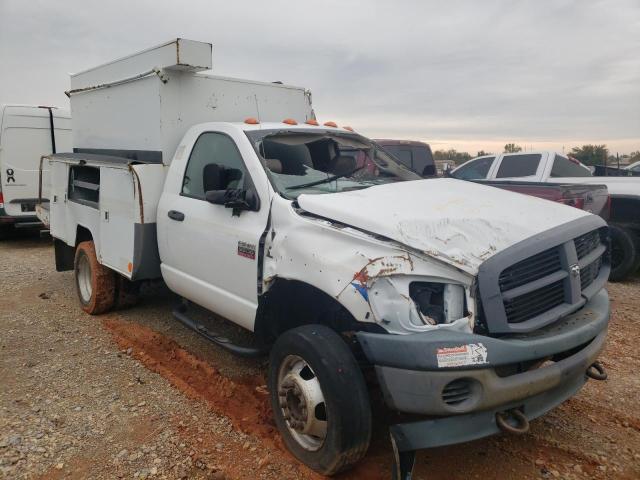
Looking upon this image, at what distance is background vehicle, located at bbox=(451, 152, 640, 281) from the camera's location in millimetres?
7617

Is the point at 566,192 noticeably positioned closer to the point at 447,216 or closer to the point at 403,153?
the point at 447,216

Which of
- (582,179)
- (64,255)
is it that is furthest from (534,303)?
(582,179)

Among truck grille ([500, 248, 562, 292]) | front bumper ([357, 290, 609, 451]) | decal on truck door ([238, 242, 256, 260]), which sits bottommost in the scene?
front bumper ([357, 290, 609, 451])

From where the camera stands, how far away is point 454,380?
2539mm

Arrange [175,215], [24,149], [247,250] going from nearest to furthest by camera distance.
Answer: [247,250], [175,215], [24,149]

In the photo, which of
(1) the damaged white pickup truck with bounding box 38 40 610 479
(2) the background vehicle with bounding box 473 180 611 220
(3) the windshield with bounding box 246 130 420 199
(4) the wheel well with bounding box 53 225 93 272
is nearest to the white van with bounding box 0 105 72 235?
(4) the wheel well with bounding box 53 225 93 272

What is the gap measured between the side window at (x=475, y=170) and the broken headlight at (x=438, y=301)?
7540 mm

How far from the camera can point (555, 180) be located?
877 cm

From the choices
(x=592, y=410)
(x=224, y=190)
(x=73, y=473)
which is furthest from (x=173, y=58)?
(x=592, y=410)

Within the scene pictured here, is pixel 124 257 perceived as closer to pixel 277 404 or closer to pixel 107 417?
pixel 107 417

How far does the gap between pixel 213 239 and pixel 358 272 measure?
5.43 feet

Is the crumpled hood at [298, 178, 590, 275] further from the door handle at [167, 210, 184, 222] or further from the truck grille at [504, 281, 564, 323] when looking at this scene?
the door handle at [167, 210, 184, 222]

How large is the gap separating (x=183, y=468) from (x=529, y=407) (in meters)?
2.00

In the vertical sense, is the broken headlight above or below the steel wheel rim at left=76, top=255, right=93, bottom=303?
above
